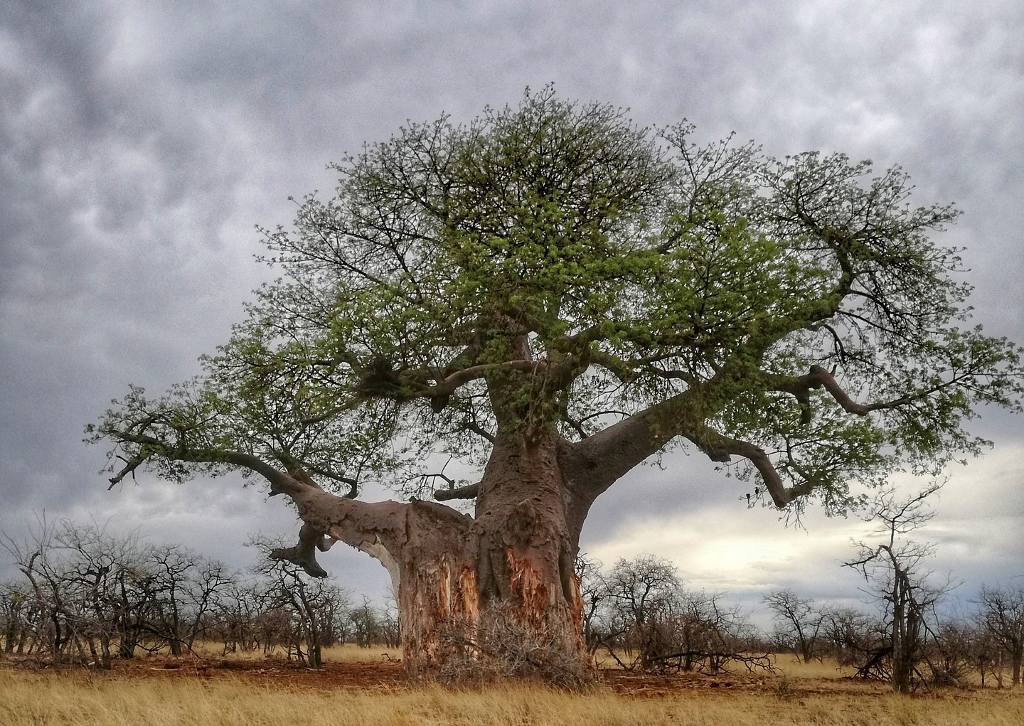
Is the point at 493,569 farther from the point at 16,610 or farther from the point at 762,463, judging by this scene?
the point at 16,610

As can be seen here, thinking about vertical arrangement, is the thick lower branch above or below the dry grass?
above

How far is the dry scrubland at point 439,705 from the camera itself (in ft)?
→ 27.8

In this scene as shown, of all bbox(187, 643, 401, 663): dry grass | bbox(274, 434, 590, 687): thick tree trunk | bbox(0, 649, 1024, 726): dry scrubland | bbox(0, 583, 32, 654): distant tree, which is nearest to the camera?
bbox(0, 649, 1024, 726): dry scrubland

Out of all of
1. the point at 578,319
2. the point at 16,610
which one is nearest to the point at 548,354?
the point at 578,319

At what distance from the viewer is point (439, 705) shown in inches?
360

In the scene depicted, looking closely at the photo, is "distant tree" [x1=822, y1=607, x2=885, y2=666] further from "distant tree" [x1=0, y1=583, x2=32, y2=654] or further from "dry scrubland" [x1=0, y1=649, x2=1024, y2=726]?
"distant tree" [x1=0, y1=583, x2=32, y2=654]

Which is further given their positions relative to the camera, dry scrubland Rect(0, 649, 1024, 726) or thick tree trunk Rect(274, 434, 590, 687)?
thick tree trunk Rect(274, 434, 590, 687)

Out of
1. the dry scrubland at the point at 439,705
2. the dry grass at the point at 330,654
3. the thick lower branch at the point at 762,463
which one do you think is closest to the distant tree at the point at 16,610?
the dry scrubland at the point at 439,705

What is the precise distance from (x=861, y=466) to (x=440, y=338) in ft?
23.5

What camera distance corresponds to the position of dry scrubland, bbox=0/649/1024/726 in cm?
846

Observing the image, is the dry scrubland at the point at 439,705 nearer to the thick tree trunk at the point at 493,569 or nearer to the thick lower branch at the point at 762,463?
the thick tree trunk at the point at 493,569

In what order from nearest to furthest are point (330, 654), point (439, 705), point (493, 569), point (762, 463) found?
point (439, 705)
point (493, 569)
point (762, 463)
point (330, 654)

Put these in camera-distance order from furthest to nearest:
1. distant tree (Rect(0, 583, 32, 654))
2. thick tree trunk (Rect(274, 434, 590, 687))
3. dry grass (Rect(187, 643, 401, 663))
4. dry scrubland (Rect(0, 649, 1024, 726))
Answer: dry grass (Rect(187, 643, 401, 663))
distant tree (Rect(0, 583, 32, 654))
thick tree trunk (Rect(274, 434, 590, 687))
dry scrubland (Rect(0, 649, 1024, 726))

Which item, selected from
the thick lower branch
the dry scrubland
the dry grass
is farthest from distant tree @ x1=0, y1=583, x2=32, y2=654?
the thick lower branch
